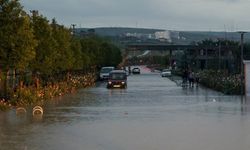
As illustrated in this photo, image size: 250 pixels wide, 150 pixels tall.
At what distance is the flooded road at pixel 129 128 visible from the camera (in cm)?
1764

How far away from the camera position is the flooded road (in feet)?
57.9

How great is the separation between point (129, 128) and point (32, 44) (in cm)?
1152

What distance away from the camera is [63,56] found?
46.8m

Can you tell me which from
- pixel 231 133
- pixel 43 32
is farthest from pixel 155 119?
pixel 43 32

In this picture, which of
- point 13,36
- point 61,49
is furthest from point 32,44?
point 61,49

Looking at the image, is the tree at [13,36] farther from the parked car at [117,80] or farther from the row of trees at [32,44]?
the parked car at [117,80]

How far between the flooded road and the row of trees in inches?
109

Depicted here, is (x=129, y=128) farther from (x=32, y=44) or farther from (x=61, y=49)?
(x=61, y=49)

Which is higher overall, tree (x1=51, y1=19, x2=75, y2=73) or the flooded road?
tree (x1=51, y1=19, x2=75, y2=73)

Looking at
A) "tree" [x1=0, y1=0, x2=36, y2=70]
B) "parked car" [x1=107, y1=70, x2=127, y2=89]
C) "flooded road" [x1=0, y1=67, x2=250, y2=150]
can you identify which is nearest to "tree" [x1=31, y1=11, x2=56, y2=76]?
"flooded road" [x1=0, y1=67, x2=250, y2=150]

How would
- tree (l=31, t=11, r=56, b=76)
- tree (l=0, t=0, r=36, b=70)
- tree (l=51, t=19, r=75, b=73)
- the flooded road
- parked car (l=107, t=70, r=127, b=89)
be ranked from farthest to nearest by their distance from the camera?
parked car (l=107, t=70, r=127, b=89), tree (l=51, t=19, r=75, b=73), tree (l=31, t=11, r=56, b=76), tree (l=0, t=0, r=36, b=70), the flooded road

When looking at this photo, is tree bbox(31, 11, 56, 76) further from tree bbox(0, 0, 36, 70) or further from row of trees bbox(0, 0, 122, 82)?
tree bbox(0, 0, 36, 70)

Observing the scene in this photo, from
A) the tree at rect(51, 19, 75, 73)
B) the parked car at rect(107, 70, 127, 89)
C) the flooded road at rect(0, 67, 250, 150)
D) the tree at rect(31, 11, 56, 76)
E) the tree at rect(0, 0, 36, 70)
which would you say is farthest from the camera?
the parked car at rect(107, 70, 127, 89)

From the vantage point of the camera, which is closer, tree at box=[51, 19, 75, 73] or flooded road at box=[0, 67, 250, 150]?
flooded road at box=[0, 67, 250, 150]
